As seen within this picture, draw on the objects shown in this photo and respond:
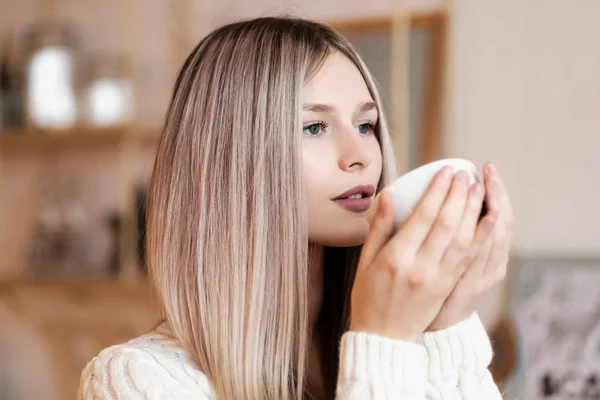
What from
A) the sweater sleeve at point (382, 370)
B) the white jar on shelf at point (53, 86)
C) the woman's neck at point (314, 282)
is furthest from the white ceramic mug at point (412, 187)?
the white jar on shelf at point (53, 86)

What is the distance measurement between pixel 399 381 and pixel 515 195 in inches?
49.0

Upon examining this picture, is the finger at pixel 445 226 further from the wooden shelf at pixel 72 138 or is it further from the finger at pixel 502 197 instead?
the wooden shelf at pixel 72 138

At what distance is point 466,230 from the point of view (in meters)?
0.72

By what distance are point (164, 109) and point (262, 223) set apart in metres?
1.53

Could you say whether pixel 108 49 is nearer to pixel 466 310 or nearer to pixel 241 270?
pixel 241 270

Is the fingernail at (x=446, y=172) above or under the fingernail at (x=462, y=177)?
above

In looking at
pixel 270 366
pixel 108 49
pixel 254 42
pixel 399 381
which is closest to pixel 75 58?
pixel 108 49

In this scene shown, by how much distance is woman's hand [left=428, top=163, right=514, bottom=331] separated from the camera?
29.4 inches

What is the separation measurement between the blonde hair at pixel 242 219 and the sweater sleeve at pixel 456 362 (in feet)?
0.56

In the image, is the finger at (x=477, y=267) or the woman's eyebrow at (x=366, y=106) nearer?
the finger at (x=477, y=267)

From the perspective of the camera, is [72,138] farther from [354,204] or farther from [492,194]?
[492,194]

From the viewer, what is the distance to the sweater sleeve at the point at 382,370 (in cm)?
72

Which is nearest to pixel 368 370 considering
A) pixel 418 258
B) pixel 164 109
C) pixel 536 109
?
pixel 418 258

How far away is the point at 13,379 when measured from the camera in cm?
260
